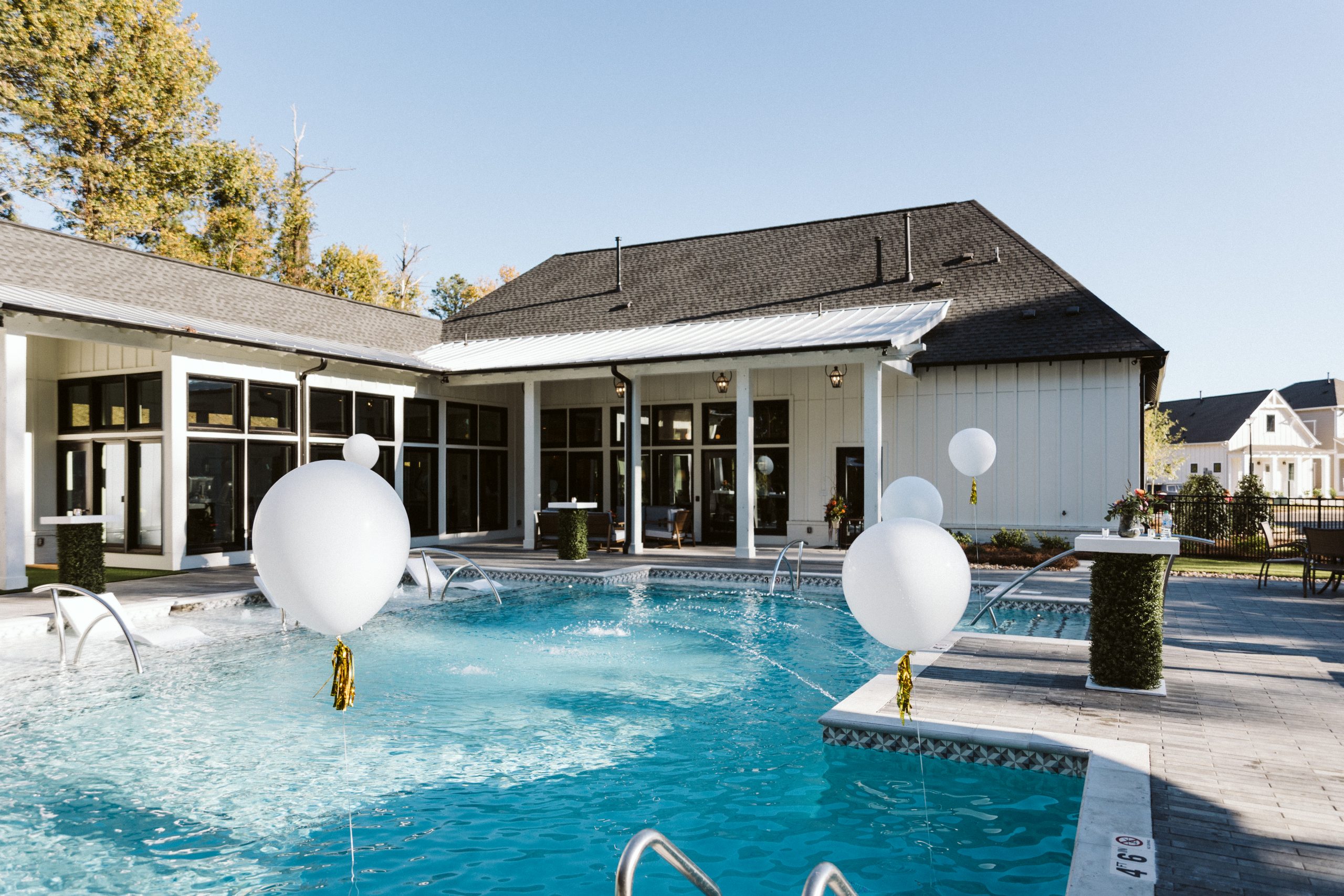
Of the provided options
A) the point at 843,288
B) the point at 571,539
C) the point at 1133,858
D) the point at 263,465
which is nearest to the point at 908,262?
the point at 843,288

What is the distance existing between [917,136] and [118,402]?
56.8 ft

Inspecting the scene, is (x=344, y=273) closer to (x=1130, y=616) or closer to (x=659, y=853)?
(x=1130, y=616)

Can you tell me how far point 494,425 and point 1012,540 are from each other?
1179 cm

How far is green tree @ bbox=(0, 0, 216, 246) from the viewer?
78.5 feet

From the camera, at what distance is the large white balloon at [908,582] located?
143 inches

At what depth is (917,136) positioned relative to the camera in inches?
752

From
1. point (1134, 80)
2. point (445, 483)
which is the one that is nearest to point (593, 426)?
point (445, 483)

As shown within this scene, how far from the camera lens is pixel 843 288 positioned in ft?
60.0

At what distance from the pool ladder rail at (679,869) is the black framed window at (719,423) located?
15.6m

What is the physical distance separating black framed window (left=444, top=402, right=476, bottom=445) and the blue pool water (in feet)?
33.8

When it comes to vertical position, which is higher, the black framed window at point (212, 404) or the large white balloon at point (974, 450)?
the black framed window at point (212, 404)

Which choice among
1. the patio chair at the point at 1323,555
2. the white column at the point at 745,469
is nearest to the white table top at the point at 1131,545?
the patio chair at the point at 1323,555

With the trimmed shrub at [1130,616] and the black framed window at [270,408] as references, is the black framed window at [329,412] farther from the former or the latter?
the trimmed shrub at [1130,616]

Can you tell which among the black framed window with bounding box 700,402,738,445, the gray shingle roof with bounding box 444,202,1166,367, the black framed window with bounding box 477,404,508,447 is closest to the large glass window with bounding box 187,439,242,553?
the black framed window with bounding box 477,404,508,447
